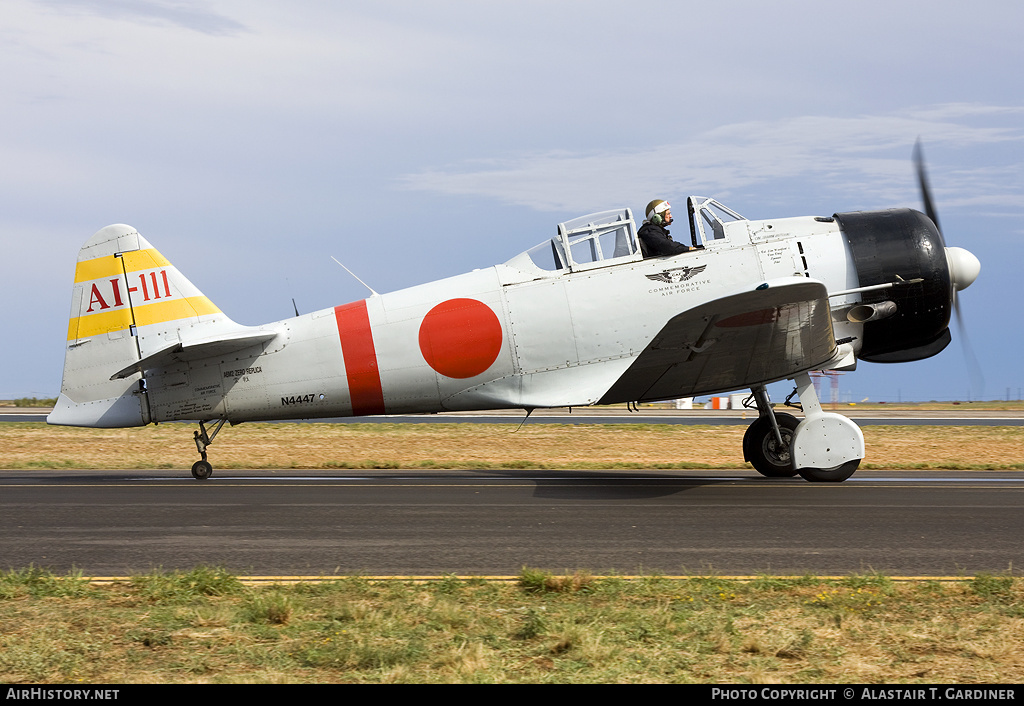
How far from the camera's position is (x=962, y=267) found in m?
11.9

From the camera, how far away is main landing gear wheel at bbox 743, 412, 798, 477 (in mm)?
12625

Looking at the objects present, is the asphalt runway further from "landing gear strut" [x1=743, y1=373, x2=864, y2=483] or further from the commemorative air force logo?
the commemorative air force logo

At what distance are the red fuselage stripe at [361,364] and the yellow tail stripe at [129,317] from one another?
7.72 ft

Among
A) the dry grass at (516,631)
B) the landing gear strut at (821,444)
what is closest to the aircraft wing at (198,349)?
the dry grass at (516,631)

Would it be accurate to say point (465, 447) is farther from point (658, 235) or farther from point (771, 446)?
point (658, 235)

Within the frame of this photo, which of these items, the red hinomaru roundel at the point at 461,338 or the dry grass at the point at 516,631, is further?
the red hinomaru roundel at the point at 461,338

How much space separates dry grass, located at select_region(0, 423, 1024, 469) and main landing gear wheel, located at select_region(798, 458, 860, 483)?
4.33 meters

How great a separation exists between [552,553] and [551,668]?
111 inches

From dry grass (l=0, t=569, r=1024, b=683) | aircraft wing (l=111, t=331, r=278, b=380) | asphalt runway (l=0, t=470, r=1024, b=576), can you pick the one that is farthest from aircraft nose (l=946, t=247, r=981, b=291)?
aircraft wing (l=111, t=331, r=278, b=380)

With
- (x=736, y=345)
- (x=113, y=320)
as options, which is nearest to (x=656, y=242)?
(x=736, y=345)

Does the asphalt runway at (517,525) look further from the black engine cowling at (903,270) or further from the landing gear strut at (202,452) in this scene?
the black engine cowling at (903,270)

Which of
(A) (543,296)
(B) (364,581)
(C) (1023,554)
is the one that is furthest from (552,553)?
(A) (543,296)

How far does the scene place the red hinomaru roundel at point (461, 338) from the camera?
11.8 metres

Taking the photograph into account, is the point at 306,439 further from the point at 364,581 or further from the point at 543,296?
the point at 364,581
